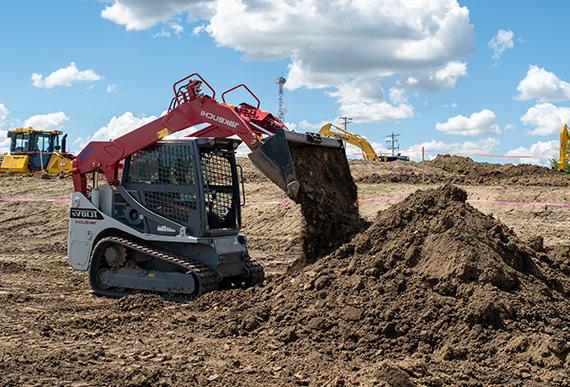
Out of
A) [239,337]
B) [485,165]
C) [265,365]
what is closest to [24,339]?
[239,337]

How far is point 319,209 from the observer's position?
943cm

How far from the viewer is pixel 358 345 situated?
650cm

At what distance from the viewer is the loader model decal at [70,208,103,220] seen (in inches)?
407

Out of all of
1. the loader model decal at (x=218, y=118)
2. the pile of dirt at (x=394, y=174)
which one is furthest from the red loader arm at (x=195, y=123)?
the pile of dirt at (x=394, y=174)

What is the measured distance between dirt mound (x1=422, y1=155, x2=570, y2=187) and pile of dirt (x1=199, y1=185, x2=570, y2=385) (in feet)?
42.3

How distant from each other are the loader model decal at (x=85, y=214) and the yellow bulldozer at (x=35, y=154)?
18.0 meters

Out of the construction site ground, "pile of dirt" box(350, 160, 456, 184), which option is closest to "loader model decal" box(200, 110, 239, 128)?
the construction site ground

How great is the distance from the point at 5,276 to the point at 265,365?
722cm

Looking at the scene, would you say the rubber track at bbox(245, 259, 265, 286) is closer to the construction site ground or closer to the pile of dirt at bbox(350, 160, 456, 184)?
the construction site ground

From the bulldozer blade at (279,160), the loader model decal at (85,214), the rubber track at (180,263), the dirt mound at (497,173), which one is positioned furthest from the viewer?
the dirt mound at (497,173)

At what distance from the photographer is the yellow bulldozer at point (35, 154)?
28031 mm

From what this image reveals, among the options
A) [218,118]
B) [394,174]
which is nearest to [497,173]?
[394,174]

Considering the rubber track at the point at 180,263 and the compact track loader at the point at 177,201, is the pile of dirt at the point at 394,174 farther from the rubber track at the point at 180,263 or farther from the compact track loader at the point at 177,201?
the rubber track at the point at 180,263

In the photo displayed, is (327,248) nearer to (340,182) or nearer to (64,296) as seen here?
(340,182)
